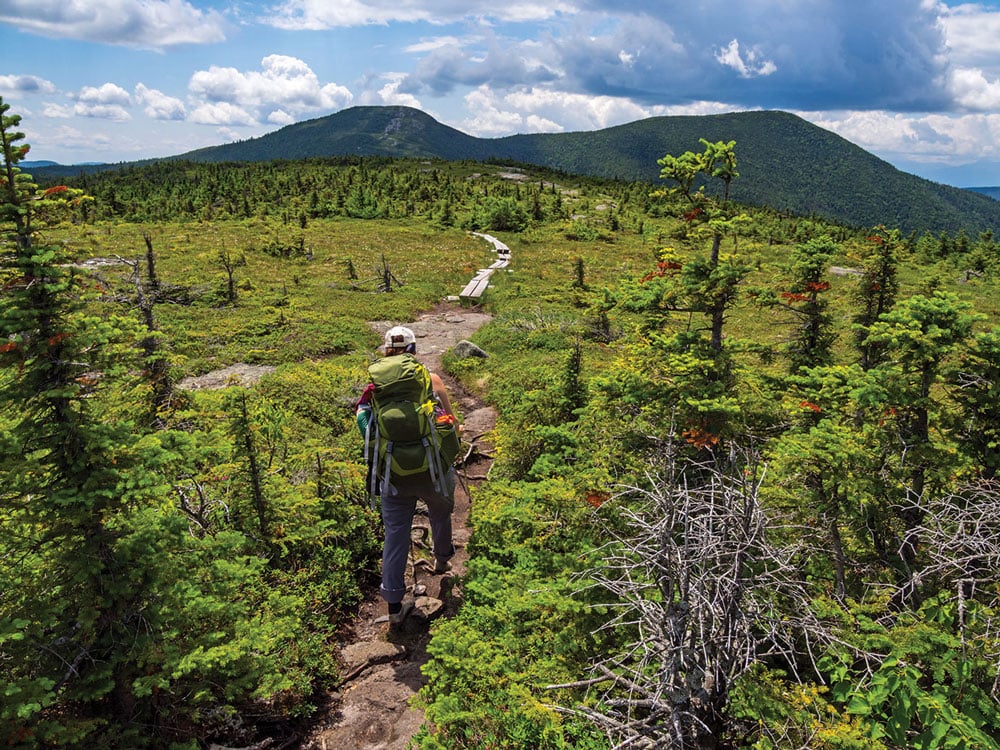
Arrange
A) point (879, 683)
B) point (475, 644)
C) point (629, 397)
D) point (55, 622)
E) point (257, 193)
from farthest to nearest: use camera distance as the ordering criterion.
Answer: point (257, 193), point (629, 397), point (475, 644), point (55, 622), point (879, 683)

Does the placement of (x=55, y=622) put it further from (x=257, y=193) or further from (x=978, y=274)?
(x=257, y=193)

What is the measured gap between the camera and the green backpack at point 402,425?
18.5 ft

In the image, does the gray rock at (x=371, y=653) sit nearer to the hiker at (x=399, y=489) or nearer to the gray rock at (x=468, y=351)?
the hiker at (x=399, y=489)

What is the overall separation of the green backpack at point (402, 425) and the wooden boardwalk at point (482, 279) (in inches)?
790

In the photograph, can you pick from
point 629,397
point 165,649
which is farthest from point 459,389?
point 165,649

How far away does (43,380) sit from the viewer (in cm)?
392

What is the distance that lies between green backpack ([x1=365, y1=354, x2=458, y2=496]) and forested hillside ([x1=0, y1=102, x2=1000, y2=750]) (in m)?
1.13

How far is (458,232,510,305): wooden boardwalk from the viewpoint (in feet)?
85.0

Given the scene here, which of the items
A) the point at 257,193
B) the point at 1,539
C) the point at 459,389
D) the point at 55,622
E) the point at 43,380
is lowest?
the point at 459,389

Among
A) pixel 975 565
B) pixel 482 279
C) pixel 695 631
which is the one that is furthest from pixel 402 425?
pixel 482 279

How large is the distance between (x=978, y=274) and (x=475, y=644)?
42.1m

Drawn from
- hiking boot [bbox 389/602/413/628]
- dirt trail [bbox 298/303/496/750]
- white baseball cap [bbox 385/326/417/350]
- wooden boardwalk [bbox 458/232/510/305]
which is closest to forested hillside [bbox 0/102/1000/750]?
dirt trail [bbox 298/303/496/750]

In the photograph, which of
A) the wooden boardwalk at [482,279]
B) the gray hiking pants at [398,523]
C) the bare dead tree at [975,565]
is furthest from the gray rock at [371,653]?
the wooden boardwalk at [482,279]

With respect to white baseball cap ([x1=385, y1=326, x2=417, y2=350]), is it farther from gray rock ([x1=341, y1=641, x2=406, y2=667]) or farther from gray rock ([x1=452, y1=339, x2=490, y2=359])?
gray rock ([x1=452, y1=339, x2=490, y2=359])
